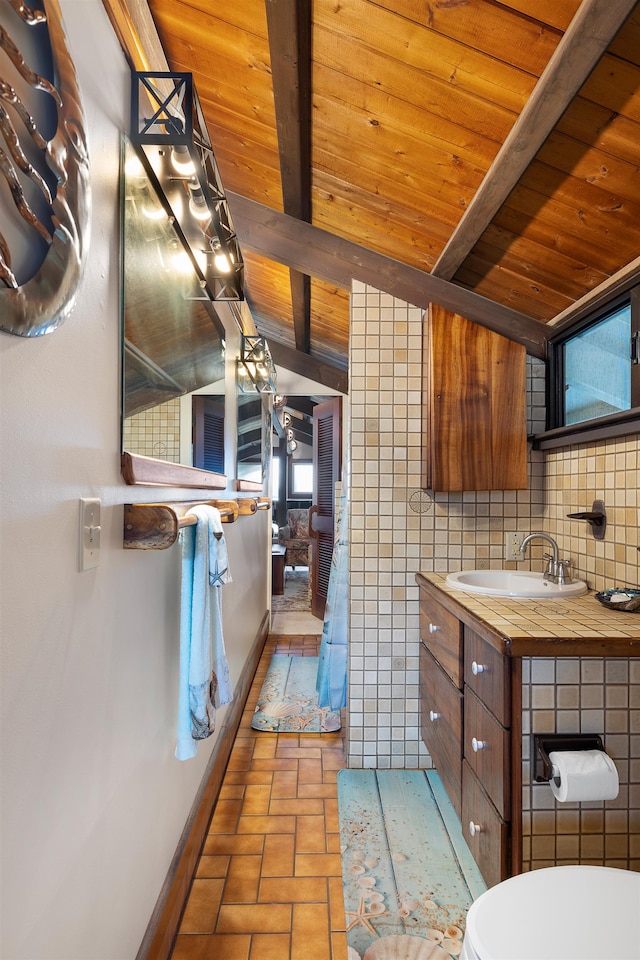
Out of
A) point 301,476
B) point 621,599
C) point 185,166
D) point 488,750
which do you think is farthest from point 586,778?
point 301,476

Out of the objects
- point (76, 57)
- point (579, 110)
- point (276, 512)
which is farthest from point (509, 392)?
point (276, 512)

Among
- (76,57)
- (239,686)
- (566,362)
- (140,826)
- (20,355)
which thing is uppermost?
(76,57)

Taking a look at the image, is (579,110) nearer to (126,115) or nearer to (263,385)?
(126,115)

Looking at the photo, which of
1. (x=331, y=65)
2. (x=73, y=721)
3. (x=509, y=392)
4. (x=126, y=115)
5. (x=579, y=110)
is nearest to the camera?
(x=73, y=721)

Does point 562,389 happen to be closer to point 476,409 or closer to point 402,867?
point 476,409

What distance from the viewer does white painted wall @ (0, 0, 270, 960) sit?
688 millimetres

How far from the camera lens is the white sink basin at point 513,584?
67.8 inches

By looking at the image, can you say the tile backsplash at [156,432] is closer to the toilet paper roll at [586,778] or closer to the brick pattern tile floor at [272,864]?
the toilet paper roll at [586,778]

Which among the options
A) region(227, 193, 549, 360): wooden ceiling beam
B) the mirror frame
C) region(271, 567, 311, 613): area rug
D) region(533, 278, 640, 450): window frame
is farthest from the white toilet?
region(271, 567, 311, 613): area rug

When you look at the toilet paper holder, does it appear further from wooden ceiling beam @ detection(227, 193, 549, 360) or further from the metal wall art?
wooden ceiling beam @ detection(227, 193, 549, 360)

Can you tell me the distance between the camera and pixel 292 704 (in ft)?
9.64

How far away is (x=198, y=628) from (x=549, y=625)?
935mm

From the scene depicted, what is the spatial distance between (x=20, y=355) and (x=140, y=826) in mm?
1069

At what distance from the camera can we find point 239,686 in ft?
9.00
